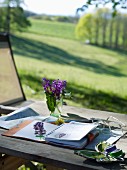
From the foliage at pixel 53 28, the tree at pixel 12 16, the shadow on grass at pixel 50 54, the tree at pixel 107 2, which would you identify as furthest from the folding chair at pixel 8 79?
the foliage at pixel 53 28

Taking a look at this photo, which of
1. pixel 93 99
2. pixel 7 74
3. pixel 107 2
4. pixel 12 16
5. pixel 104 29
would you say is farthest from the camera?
pixel 104 29

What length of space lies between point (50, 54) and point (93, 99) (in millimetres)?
8719

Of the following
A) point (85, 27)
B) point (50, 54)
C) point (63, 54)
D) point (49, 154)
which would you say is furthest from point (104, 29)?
point (49, 154)

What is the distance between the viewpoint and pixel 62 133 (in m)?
1.63

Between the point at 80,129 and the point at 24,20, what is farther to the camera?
the point at 24,20

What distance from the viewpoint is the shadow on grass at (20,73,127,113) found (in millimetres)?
5412

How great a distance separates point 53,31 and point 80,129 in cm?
1550

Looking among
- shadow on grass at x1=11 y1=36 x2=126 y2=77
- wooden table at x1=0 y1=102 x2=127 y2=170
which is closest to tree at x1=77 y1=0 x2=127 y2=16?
wooden table at x1=0 y1=102 x2=127 y2=170

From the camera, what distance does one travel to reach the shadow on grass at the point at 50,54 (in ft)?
42.4

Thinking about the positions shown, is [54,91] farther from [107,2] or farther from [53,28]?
[53,28]

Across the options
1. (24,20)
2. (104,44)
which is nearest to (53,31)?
(104,44)

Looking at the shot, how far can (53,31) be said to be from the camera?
1694 cm

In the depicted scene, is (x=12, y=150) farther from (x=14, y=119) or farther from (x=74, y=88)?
(x=74, y=88)

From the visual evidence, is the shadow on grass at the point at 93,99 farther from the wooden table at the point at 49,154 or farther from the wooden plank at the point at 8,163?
the wooden table at the point at 49,154
